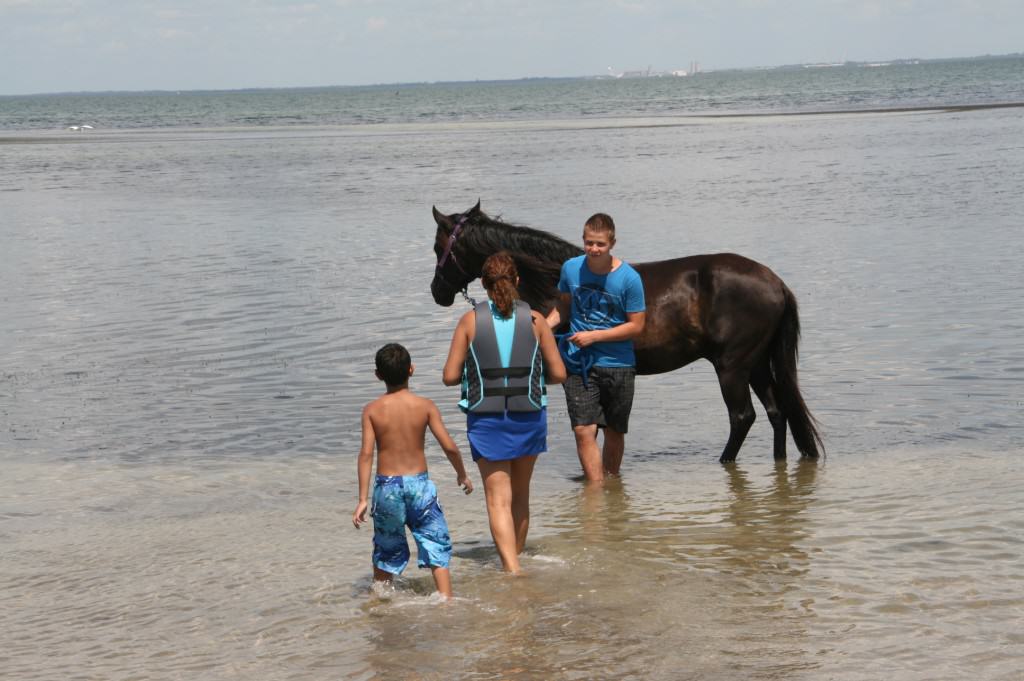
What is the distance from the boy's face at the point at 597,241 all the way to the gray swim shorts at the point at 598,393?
0.93 meters

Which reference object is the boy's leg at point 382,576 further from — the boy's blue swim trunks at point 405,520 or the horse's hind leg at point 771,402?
the horse's hind leg at point 771,402

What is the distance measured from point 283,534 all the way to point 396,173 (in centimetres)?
3048

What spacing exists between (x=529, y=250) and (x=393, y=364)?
2.65 metres

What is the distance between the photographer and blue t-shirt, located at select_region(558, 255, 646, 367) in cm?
788

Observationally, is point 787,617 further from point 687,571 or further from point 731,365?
point 731,365

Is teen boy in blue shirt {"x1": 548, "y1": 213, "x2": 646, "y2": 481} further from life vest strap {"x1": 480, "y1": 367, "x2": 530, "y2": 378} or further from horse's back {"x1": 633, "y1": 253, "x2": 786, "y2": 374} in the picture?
life vest strap {"x1": 480, "y1": 367, "x2": 530, "y2": 378}

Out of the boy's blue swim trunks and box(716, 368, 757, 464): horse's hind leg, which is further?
box(716, 368, 757, 464): horse's hind leg

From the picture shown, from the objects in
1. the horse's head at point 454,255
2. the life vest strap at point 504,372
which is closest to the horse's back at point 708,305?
the horse's head at point 454,255

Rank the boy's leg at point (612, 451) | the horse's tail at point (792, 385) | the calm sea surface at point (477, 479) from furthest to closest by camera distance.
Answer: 1. the horse's tail at point (792, 385)
2. the boy's leg at point (612, 451)
3. the calm sea surface at point (477, 479)

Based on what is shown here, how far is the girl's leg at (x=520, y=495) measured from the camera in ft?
22.3

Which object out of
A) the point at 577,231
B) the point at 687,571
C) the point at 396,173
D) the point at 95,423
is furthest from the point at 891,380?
the point at 396,173

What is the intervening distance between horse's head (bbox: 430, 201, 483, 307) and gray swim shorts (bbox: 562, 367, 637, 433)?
3.83 feet

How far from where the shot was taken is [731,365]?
9258 mm

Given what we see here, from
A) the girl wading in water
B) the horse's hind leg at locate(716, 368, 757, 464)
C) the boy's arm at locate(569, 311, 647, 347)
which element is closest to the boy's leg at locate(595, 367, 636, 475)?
the boy's arm at locate(569, 311, 647, 347)
